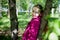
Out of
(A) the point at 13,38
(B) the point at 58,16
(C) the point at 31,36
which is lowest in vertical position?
(A) the point at 13,38

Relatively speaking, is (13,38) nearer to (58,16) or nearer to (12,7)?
(12,7)

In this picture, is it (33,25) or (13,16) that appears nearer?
(33,25)

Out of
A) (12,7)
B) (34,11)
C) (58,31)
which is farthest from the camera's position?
(12,7)

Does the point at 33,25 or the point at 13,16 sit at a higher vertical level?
the point at 33,25

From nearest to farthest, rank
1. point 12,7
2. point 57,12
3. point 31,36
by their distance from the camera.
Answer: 1. point 57,12
2. point 31,36
3. point 12,7

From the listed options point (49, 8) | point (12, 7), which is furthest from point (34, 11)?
point (12, 7)

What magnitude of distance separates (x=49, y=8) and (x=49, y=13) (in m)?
0.06

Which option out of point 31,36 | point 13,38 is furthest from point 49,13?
point 13,38

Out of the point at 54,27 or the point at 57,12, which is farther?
the point at 57,12

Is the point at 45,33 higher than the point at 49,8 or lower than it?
lower

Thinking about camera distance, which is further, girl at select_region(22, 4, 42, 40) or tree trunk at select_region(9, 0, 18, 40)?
tree trunk at select_region(9, 0, 18, 40)

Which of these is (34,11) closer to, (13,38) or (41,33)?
(41,33)

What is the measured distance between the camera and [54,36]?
104 cm

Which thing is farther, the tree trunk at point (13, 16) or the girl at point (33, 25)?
the tree trunk at point (13, 16)
